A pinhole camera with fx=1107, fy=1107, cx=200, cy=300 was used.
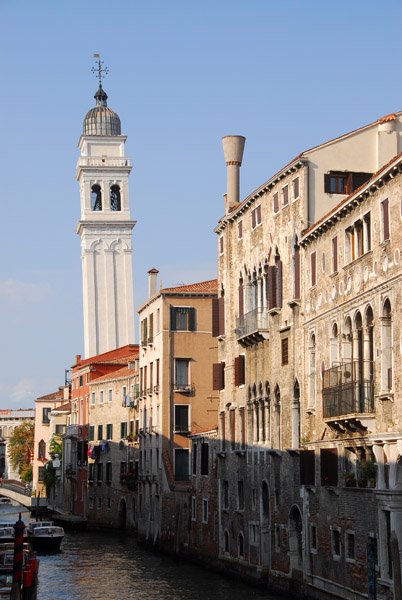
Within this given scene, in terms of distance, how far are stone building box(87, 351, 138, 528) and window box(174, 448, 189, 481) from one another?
774 centimetres

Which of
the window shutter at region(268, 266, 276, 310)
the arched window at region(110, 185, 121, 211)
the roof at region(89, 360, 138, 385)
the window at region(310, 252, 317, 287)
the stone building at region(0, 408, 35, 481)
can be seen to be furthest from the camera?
the stone building at region(0, 408, 35, 481)

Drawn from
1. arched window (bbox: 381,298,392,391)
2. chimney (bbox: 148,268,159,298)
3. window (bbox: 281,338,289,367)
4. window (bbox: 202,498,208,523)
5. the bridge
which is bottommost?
the bridge

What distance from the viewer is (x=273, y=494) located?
33750 millimetres

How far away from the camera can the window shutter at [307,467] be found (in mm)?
29955

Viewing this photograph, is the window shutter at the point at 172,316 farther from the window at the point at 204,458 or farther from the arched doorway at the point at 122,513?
the arched doorway at the point at 122,513

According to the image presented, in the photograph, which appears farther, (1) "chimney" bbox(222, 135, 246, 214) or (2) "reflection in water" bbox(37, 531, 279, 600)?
(1) "chimney" bbox(222, 135, 246, 214)

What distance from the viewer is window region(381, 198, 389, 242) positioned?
24711mm

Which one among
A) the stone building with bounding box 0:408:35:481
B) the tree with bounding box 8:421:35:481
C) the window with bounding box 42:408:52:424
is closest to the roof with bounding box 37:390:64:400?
the window with bounding box 42:408:52:424

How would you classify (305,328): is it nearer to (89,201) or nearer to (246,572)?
(246,572)

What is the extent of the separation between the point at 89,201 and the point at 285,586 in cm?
6793

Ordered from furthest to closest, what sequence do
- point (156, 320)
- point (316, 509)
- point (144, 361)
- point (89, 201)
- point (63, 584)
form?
point (89, 201) → point (144, 361) → point (156, 320) → point (63, 584) → point (316, 509)

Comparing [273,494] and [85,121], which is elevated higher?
[85,121]

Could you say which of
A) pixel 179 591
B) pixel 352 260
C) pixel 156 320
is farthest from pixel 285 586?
pixel 156 320

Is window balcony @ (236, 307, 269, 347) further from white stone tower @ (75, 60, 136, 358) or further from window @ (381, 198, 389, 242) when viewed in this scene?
white stone tower @ (75, 60, 136, 358)
